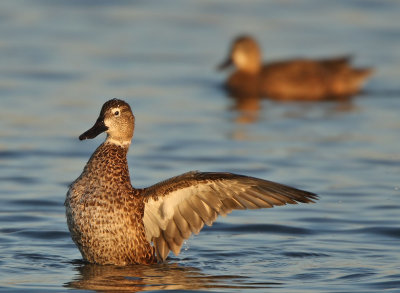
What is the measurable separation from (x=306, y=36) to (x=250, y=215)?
973 cm

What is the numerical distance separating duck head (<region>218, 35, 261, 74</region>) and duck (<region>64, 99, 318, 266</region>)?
28.2 ft

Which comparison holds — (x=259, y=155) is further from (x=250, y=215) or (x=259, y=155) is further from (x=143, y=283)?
(x=143, y=283)

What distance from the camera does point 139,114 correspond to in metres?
13.0

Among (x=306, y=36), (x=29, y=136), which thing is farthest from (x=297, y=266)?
(x=306, y=36)

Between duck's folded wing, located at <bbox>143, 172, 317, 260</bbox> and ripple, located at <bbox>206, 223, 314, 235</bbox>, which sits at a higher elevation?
duck's folded wing, located at <bbox>143, 172, 317, 260</bbox>

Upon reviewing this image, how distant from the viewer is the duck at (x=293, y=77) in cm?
1560

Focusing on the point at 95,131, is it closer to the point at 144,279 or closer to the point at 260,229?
the point at 144,279

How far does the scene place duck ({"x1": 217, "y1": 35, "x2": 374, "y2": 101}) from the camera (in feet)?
51.2

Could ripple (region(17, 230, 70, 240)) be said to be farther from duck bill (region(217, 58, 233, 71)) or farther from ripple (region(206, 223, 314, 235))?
duck bill (region(217, 58, 233, 71))

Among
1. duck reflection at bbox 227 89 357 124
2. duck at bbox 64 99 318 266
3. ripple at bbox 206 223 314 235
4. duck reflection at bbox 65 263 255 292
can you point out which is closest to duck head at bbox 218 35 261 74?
duck reflection at bbox 227 89 357 124

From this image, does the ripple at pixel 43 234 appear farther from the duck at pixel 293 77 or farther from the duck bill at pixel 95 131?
the duck at pixel 293 77

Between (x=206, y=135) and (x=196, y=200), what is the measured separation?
16.3 feet

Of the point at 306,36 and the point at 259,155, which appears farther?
the point at 306,36

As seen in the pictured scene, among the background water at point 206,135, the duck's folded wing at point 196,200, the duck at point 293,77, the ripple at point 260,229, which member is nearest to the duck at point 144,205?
the duck's folded wing at point 196,200
